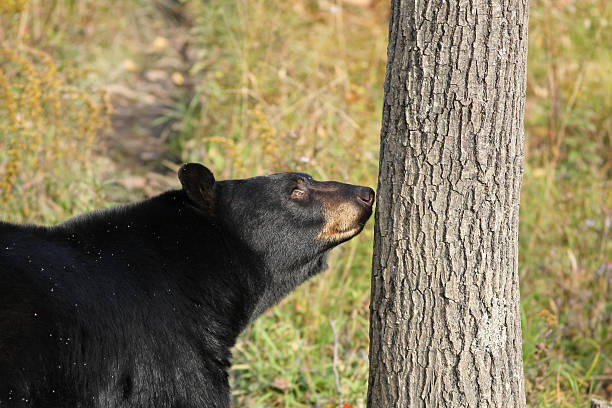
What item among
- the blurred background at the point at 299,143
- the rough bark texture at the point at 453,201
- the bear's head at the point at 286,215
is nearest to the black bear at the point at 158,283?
the bear's head at the point at 286,215

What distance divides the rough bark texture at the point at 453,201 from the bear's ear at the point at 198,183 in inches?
31.3

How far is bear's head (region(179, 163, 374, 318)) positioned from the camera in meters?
3.05

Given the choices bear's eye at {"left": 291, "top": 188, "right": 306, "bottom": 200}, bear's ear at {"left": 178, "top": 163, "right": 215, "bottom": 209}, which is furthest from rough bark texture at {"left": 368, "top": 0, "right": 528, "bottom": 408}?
bear's ear at {"left": 178, "top": 163, "right": 215, "bottom": 209}

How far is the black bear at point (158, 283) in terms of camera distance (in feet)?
7.98

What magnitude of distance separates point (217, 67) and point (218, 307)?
3856mm

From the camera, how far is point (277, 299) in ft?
10.7

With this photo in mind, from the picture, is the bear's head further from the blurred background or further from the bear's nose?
the blurred background

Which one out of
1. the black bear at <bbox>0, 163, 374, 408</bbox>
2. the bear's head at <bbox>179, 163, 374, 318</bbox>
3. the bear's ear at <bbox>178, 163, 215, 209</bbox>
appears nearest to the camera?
the black bear at <bbox>0, 163, 374, 408</bbox>

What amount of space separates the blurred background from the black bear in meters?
0.71

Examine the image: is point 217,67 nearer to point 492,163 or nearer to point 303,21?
point 303,21

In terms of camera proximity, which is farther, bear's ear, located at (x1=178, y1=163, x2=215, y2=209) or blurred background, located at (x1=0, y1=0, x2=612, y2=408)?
blurred background, located at (x1=0, y1=0, x2=612, y2=408)

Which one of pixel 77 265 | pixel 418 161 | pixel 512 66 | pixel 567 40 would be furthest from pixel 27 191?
pixel 567 40

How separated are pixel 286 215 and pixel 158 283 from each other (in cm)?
68

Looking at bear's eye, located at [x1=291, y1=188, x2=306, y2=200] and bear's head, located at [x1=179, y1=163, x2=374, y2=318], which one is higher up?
bear's eye, located at [x1=291, y1=188, x2=306, y2=200]
